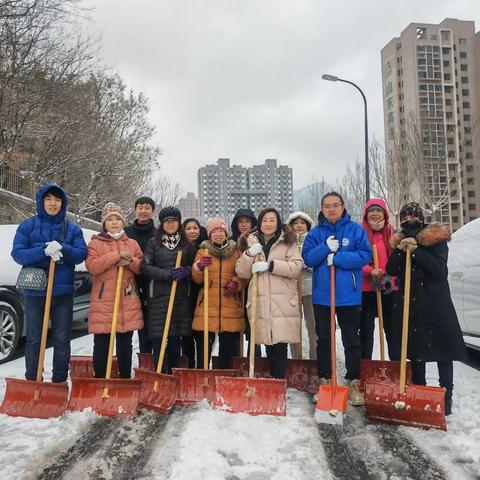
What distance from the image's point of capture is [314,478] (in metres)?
2.42

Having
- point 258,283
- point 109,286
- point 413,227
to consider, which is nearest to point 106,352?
point 109,286

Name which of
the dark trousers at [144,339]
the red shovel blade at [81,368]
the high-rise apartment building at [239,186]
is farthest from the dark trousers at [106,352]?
the high-rise apartment building at [239,186]

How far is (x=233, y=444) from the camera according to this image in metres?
2.82

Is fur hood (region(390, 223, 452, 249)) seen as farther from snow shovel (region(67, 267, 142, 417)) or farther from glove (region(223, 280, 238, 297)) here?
snow shovel (region(67, 267, 142, 417))

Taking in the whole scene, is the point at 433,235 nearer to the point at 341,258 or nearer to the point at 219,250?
the point at 341,258

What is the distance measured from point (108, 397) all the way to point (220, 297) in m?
1.31

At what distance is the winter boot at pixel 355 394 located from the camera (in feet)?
12.0

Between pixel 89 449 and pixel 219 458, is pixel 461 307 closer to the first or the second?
pixel 219 458

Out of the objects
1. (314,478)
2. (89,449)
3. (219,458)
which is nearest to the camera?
(314,478)

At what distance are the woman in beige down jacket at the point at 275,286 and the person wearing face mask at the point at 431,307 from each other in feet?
3.13

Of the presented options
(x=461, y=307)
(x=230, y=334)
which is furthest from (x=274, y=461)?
(x=461, y=307)

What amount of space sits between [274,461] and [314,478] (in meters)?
0.29

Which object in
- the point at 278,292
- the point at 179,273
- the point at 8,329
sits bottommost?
the point at 8,329

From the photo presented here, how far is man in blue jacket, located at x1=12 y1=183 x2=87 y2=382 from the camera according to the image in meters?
3.61
